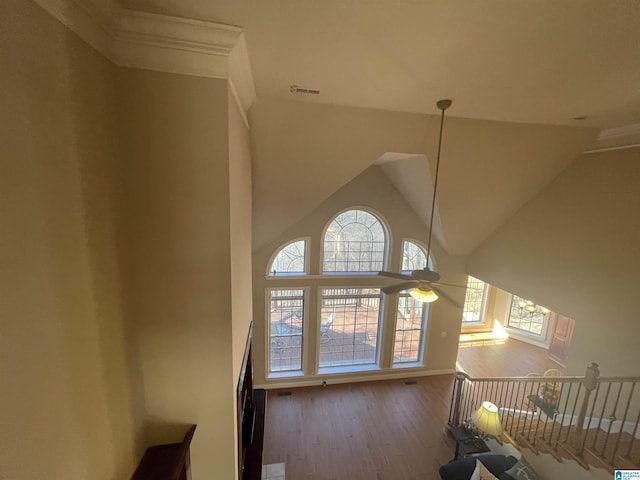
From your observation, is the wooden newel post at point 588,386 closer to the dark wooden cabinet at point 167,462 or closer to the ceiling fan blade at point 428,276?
the ceiling fan blade at point 428,276

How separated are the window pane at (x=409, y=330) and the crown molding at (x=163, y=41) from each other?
5771 mm

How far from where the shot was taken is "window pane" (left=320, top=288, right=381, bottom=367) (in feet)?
19.7

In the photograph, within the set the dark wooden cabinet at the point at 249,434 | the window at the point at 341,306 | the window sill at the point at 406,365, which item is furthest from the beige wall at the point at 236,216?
the window sill at the point at 406,365

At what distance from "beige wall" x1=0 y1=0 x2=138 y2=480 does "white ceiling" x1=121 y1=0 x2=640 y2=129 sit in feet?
1.80

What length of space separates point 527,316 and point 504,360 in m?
2.18

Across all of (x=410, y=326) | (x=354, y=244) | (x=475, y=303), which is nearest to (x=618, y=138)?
(x=354, y=244)

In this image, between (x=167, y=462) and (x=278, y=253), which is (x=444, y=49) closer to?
(x=167, y=462)

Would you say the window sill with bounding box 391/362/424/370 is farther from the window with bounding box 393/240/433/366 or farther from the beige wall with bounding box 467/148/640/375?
the beige wall with bounding box 467/148/640/375

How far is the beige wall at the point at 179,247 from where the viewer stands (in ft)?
4.87

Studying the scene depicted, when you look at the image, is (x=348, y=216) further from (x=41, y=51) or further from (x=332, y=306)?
(x=41, y=51)

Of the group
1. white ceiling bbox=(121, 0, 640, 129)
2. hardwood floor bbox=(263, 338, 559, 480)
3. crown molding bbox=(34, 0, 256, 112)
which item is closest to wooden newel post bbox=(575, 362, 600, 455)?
hardwood floor bbox=(263, 338, 559, 480)

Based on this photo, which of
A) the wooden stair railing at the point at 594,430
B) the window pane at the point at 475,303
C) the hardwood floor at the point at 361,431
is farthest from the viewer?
the window pane at the point at 475,303

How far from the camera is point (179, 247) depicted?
5.26 ft

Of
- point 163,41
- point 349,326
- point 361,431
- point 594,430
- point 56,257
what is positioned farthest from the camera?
point 349,326
